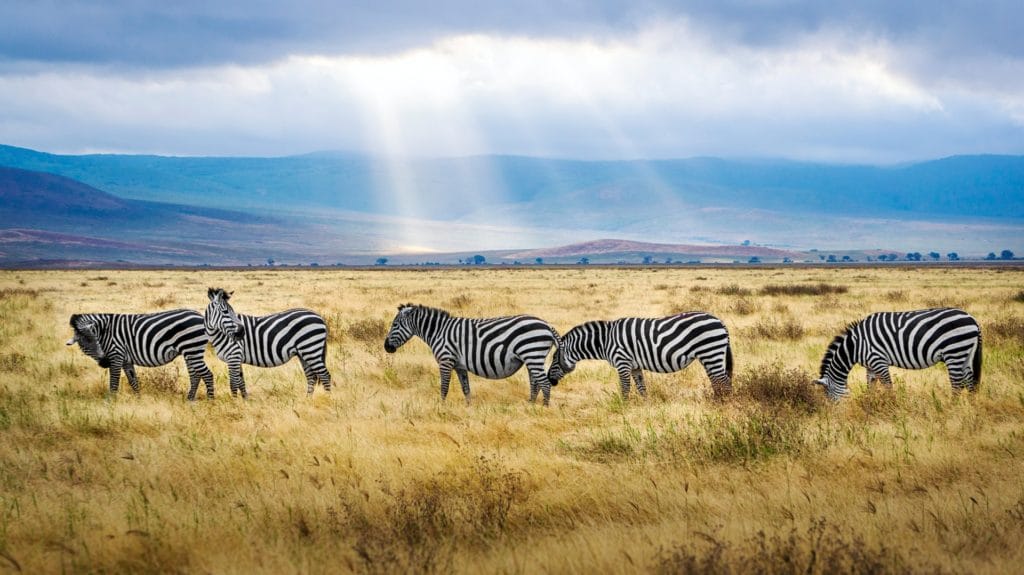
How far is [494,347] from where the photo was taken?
12891 mm

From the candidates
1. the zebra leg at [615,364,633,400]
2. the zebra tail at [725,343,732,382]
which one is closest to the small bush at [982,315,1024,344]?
the zebra tail at [725,343,732,382]

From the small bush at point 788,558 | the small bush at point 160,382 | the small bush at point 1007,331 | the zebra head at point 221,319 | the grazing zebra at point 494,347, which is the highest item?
the zebra head at point 221,319

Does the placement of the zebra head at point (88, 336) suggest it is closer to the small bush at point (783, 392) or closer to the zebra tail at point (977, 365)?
the small bush at point (783, 392)

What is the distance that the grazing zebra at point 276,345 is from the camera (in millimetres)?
13258

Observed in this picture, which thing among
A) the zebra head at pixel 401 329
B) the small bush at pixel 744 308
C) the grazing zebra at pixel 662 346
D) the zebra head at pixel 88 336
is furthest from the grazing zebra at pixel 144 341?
the small bush at pixel 744 308

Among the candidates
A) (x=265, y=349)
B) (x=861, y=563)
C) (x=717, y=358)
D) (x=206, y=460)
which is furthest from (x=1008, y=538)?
(x=265, y=349)

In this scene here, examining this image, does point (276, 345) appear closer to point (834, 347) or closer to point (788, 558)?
point (834, 347)

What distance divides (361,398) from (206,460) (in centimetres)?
432

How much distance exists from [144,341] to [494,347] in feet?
19.1

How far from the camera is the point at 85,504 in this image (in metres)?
7.32

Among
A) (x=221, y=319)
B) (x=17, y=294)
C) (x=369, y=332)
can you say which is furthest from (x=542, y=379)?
(x=17, y=294)

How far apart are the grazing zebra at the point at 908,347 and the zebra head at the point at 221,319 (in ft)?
29.9

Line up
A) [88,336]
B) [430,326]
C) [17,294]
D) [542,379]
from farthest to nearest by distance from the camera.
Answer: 1. [17,294]
2. [430,326]
3. [88,336]
4. [542,379]

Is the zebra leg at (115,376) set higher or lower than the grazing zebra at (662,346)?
lower
